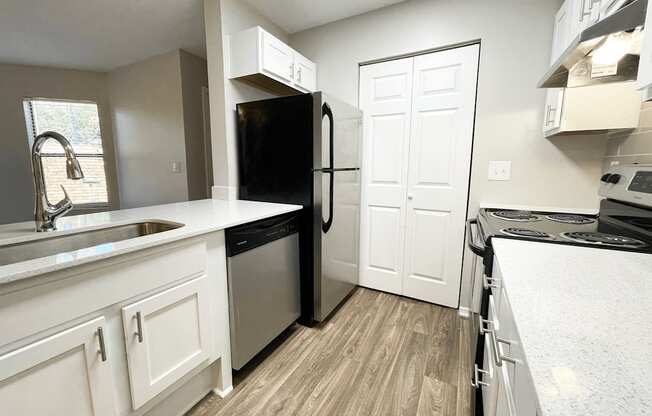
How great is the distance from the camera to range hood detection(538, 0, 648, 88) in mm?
803

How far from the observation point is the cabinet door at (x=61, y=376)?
2.48ft


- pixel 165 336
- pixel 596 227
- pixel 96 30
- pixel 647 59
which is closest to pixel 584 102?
pixel 596 227

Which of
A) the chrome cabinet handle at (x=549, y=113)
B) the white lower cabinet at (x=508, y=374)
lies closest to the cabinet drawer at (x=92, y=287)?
the white lower cabinet at (x=508, y=374)

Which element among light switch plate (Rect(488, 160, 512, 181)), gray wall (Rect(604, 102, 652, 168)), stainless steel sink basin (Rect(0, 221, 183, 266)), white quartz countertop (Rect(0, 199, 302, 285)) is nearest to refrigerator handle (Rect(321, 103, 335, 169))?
white quartz countertop (Rect(0, 199, 302, 285))

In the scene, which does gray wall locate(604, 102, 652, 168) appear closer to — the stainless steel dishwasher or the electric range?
the electric range

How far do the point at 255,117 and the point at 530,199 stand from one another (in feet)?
6.80

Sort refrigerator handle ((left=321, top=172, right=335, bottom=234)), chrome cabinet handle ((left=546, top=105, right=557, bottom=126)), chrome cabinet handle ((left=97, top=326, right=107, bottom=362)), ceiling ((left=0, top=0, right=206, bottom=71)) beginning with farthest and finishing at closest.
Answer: ceiling ((left=0, top=0, right=206, bottom=71)) → refrigerator handle ((left=321, top=172, right=335, bottom=234)) → chrome cabinet handle ((left=546, top=105, right=557, bottom=126)) → chrome cabinet handle ((left=97, top=326, right=107, bottom=362))

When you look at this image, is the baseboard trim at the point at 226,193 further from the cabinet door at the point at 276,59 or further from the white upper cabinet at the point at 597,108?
the white upper cabinet at the point at 597,108

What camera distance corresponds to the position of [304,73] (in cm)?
244

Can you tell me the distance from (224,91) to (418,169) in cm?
166

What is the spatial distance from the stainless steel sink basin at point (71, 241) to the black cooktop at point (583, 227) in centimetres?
158

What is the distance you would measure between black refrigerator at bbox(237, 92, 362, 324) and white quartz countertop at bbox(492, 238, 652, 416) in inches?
47.5

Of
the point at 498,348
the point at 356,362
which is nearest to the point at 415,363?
the point at 356,362

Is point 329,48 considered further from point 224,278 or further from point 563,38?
point 224,278
